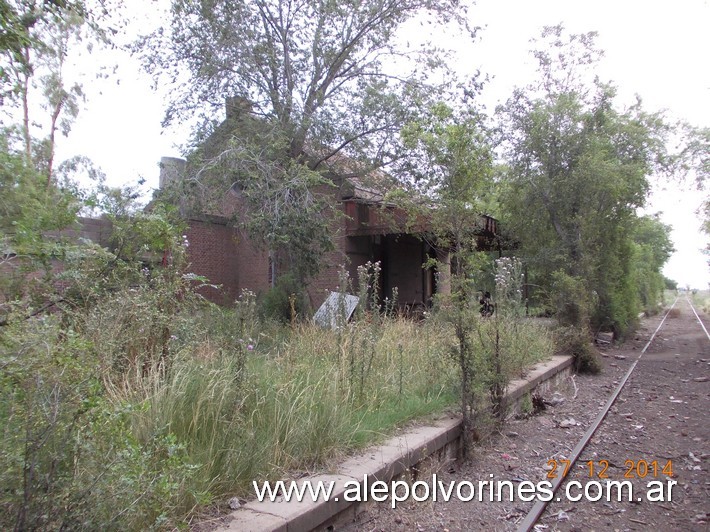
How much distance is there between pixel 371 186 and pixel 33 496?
513 inches

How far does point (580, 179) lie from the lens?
15.4m

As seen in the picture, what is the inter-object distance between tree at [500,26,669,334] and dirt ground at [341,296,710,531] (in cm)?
565

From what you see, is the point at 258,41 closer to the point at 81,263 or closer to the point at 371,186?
the point at 371,186

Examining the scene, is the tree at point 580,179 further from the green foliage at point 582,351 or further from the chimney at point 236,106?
the chimney at point 236,106

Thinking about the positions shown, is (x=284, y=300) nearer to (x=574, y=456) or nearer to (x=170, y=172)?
(x=170, y=172)

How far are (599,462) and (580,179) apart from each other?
11205 millimetres

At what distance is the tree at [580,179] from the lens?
15.3 metres

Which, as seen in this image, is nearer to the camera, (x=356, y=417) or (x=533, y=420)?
(x=356, y=417)

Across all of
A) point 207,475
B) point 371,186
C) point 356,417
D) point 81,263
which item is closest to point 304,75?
point 371,186

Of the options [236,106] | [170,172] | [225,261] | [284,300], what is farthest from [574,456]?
[225,261]

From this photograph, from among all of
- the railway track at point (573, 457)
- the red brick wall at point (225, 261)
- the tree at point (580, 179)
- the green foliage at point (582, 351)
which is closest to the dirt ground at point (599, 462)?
the railway track at point (573, 457)

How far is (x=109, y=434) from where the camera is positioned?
2.71 m

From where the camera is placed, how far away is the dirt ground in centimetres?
428

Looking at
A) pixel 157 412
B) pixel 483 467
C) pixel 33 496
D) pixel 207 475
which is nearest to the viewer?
pixel 33 496
